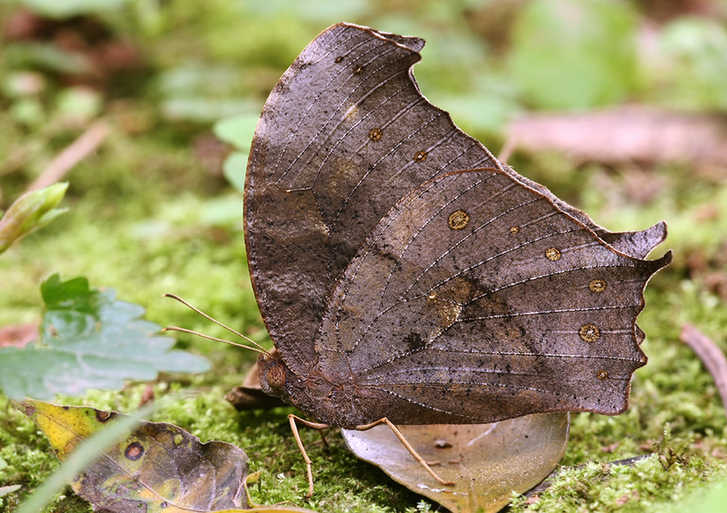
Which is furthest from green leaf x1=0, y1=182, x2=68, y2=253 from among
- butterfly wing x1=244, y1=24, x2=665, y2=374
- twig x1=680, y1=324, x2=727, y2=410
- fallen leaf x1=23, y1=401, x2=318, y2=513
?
twig x1=680, y1=324, x2=727, y2=410

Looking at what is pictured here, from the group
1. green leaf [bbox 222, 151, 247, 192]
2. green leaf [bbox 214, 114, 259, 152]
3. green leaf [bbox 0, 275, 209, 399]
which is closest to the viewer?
green leaf [bbox 0, 275, 209, 399]

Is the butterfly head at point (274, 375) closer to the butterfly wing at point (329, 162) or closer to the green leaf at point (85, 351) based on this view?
the butterfly wing at point (329, 162)

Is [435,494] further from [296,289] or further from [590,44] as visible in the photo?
[590,44]

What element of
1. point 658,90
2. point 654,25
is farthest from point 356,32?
point 654,25

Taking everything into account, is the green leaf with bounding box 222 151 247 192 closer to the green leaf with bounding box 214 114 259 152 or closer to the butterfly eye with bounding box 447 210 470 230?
the green leaf with bounding box 214 114 259 152

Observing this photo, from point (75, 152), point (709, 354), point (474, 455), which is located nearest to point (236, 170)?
point (474, 455)

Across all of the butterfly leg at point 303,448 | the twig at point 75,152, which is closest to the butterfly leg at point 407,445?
the butterfly leg at point 303,448

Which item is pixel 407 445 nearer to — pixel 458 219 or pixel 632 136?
pixel 458 219
